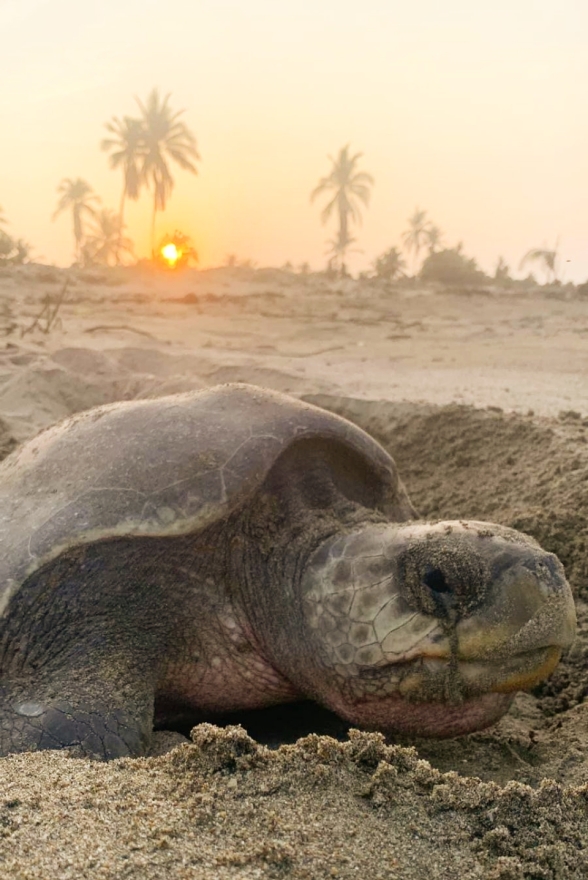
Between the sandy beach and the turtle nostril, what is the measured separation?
0.35 meters

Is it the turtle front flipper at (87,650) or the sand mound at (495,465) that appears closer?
the turtle front flipper at (87,650)

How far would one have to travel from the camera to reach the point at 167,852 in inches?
34.5

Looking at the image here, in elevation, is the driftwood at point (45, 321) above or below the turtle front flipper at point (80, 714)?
above

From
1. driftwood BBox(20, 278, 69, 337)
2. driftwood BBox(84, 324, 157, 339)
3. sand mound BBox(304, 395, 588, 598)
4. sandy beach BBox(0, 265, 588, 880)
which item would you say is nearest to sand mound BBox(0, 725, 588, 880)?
sandy beach BBox(0, 265, 588, 880)

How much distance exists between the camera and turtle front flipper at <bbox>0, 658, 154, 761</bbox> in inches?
56.2

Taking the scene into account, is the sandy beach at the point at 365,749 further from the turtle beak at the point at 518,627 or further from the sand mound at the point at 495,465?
the turtle beak at the point at 518,627

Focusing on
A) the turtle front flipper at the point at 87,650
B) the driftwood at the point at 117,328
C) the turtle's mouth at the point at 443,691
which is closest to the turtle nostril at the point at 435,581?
the turtle's mouth at the point at 443,691

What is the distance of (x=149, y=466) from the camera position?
181 cm

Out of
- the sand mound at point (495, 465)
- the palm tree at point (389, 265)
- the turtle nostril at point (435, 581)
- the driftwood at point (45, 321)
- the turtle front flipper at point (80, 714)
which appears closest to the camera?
the turtle front flipper at point (80, 714)

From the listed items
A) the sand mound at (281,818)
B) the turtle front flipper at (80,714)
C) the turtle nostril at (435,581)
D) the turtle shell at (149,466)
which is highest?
the turtle shell at (149,466)

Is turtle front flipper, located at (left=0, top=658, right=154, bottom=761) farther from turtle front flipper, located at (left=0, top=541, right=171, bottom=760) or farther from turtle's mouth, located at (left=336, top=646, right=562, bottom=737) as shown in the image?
turtle's mouth, located at (left=336, top=646, right=562, bottom=737)

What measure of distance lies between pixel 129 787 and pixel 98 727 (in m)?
0.44

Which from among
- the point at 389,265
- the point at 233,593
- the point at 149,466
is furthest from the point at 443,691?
the point at 389,265

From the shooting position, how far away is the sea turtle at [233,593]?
1515mm
